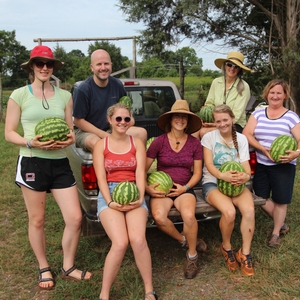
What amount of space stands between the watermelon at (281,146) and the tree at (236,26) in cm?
643

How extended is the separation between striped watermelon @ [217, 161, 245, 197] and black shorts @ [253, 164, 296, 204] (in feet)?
2.08

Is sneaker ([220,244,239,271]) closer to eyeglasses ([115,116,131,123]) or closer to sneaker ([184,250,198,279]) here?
sneaker ([184,250,198,279])

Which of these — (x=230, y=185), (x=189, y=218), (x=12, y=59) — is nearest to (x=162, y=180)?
(x=189, y=218)

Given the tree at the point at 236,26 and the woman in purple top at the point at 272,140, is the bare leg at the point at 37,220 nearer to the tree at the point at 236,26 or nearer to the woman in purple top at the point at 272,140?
the woman in purple top at the point at 272,140

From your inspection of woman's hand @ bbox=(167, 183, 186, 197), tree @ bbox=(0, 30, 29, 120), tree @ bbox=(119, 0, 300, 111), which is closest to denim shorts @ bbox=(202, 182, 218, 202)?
woman's hand @ bbox=(167, 183, 186, 197)

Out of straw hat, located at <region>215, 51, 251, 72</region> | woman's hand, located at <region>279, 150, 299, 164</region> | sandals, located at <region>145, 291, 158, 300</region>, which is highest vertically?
straw hat, located at <region>215, 51, 251, 72</region>

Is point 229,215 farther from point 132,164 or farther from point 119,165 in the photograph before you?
point 119,165

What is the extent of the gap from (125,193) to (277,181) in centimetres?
203

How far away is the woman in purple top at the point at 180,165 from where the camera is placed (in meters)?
3.72

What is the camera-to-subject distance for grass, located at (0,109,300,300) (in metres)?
3.47

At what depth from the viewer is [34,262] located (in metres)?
4.14

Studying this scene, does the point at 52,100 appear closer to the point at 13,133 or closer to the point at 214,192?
the point at 13,133

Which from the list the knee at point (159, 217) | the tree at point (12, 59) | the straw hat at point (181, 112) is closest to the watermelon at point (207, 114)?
the straw hat at point (181, 112)

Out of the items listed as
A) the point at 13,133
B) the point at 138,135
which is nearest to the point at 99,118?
the point at 138,135
